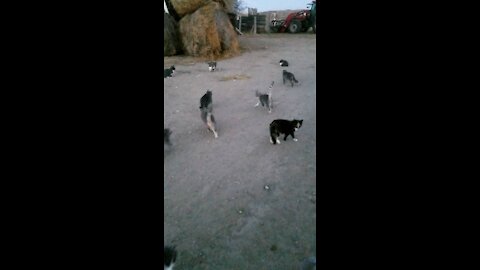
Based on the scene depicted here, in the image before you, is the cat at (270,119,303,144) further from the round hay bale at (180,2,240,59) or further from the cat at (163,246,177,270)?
the round hay bale at (180,2,240,59)

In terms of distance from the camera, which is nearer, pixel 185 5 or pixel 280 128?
pixel 280 128

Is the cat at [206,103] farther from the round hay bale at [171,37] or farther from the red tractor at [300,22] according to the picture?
the red tractor at [300,22]

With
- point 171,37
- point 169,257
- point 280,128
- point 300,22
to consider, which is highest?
point 300,22

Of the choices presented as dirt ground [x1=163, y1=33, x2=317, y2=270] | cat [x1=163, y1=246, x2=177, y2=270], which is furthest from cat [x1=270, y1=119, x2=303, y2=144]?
cat [x1=163, y1=246, x2=177, y2=270]

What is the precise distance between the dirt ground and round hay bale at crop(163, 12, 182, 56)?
27.6 feet

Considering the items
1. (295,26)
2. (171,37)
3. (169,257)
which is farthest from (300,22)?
(169,257)

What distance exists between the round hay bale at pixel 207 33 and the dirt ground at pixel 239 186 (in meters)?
7.58

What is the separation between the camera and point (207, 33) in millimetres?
16938

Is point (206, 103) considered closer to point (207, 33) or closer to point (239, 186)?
point (239, 186)

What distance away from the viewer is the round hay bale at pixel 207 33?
55.5 ft

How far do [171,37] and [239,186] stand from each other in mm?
15015
